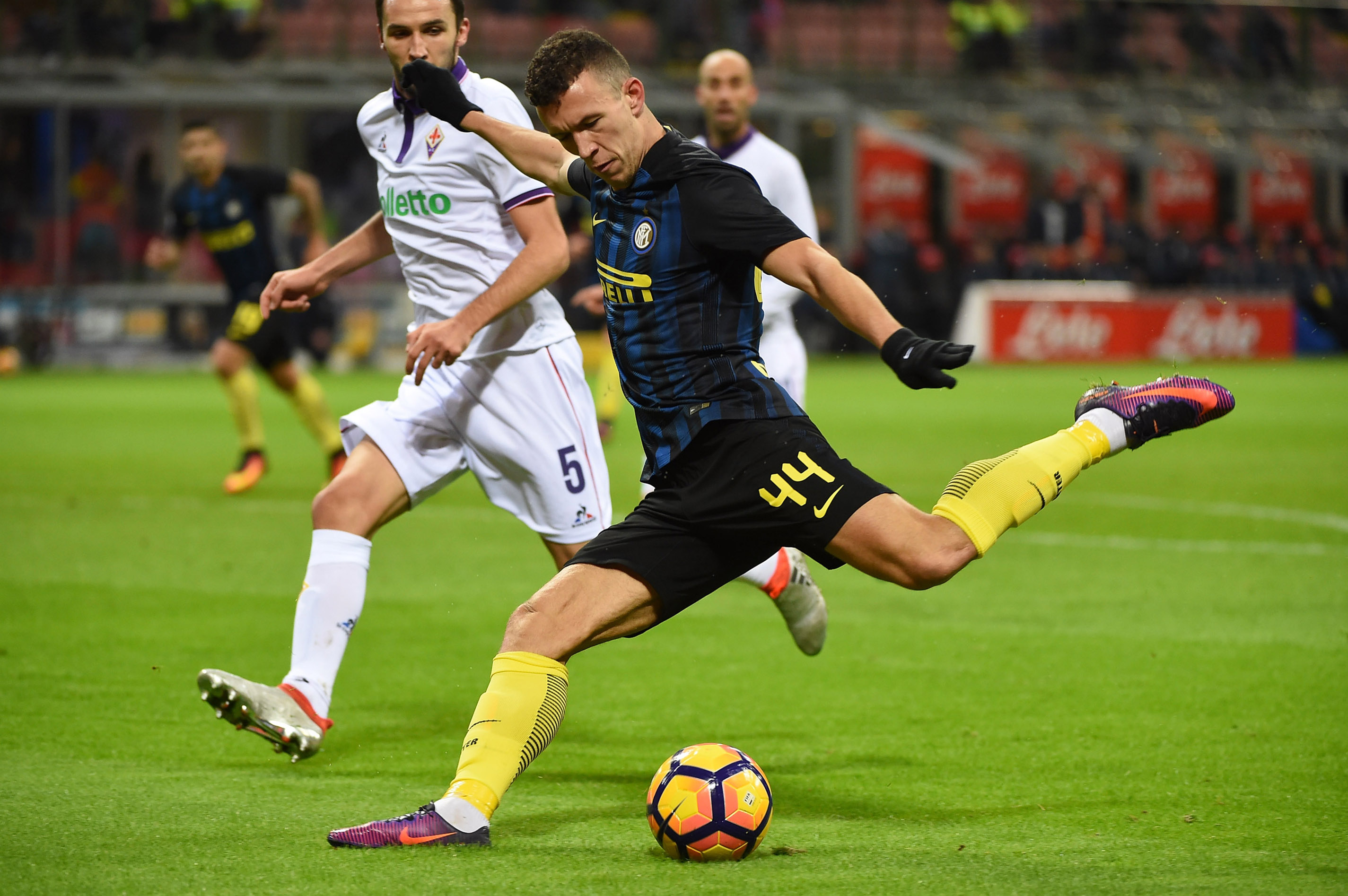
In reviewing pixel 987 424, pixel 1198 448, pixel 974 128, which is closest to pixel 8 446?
pixel 987 424

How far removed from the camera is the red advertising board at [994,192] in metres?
33.5

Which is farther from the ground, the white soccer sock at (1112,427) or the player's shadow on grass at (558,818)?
the white soccer sock at (1112,427)

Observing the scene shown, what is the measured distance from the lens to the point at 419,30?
496cm

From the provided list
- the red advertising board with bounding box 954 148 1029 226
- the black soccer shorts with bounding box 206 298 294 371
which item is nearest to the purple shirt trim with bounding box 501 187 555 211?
the black soccer shorts with bounding box 206 298 294 371

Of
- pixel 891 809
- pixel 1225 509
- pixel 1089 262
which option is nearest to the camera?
pixel 891 809

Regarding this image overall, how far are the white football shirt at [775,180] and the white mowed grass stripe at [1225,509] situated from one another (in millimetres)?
3939

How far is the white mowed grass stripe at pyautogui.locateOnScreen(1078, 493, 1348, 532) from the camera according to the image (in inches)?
397

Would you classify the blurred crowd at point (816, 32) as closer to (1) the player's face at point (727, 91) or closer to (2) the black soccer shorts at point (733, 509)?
(1) the player's face at point (727, 91)

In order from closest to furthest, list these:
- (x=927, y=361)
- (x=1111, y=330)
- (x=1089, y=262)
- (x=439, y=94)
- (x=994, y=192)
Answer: (x=927, y=361)
(x=439, y=94)
(x=1111, y=330)
(x=1089, y=262)
(x=994, y=192)

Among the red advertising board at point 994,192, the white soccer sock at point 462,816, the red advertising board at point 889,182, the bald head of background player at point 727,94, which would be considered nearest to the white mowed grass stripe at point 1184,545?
the bald head of background player at point 727,94

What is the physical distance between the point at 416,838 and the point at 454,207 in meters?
2.19

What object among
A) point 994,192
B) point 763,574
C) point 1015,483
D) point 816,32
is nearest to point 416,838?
point 1015,483

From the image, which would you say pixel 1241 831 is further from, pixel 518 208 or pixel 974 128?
pixel 974 128

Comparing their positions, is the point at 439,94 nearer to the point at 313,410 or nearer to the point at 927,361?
the point at 927,361
